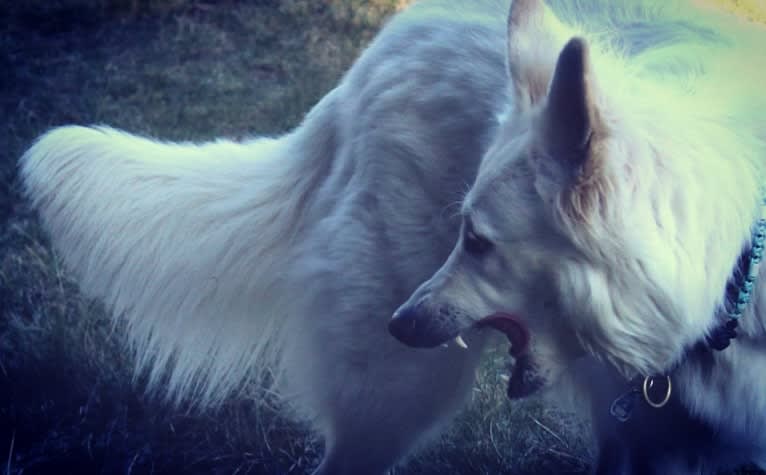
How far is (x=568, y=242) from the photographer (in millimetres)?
2105

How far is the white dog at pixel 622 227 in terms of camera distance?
200 centimetres

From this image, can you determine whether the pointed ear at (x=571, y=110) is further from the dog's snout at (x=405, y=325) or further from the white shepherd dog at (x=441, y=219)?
the dog's snout at (x=405, y=325)

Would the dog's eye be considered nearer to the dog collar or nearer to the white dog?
the white dog

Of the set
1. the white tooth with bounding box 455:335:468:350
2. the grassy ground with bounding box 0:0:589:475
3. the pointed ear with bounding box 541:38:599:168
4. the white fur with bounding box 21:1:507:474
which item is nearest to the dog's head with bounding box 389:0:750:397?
the pointed ear with bounding box 541:38:599:168

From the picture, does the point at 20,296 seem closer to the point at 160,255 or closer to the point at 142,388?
the point at 142,388

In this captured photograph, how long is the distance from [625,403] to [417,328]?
0.67 metres

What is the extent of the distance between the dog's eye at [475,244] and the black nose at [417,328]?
191 millimetres

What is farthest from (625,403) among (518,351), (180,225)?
(180,225)

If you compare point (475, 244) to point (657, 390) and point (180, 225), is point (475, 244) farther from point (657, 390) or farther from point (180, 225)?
point (180, 225)

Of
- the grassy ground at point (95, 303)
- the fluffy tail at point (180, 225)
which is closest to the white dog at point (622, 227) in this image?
the fluffy tail at point (180, 225)

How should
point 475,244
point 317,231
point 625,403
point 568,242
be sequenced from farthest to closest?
1. point 317,231
2. point 625,403
3. point 475,244
4. point 568,242

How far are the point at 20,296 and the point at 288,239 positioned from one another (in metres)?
1.47

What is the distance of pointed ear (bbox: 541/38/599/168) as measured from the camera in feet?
6.02

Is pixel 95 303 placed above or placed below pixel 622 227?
below
